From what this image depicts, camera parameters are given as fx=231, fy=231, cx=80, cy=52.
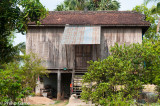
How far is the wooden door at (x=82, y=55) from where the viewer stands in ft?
57.9

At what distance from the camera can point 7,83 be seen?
5.80 metres

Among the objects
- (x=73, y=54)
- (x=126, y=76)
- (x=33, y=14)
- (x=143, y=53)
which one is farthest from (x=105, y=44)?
(x=33, y=14)

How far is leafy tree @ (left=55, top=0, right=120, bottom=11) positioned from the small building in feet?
37.6

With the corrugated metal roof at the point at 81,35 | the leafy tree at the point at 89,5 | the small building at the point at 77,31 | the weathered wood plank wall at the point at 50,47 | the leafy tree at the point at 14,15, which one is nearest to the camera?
the leafy tree at the point at 14,15

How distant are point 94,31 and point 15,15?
36.1ft

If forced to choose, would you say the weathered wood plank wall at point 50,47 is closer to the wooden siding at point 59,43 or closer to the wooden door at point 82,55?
the wooden siding at point 59,43

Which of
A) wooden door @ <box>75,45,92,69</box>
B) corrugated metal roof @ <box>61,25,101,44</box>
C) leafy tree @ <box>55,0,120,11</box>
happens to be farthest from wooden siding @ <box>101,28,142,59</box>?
leafy tree @ <box>55,0,120,11</box>

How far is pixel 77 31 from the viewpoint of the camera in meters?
16.8

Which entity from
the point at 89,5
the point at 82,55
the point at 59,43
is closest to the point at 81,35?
the point at 82,55

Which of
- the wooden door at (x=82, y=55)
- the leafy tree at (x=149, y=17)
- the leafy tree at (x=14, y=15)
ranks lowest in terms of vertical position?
the wooden door at (x=82, y=55)

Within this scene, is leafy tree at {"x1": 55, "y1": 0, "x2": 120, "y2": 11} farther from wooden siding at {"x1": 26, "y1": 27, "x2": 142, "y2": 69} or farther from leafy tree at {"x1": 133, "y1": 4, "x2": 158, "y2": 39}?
wooden siding at {"x1": 26, "y1": 27, "x2": 142, "y2": 69}

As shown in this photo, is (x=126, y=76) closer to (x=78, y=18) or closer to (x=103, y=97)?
(x=103, y=97)

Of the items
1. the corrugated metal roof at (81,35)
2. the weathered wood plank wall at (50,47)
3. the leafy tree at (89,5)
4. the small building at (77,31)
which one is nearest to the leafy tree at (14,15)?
the corrugated metal roof at (81,35)

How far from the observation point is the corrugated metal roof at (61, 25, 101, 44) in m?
15.7
